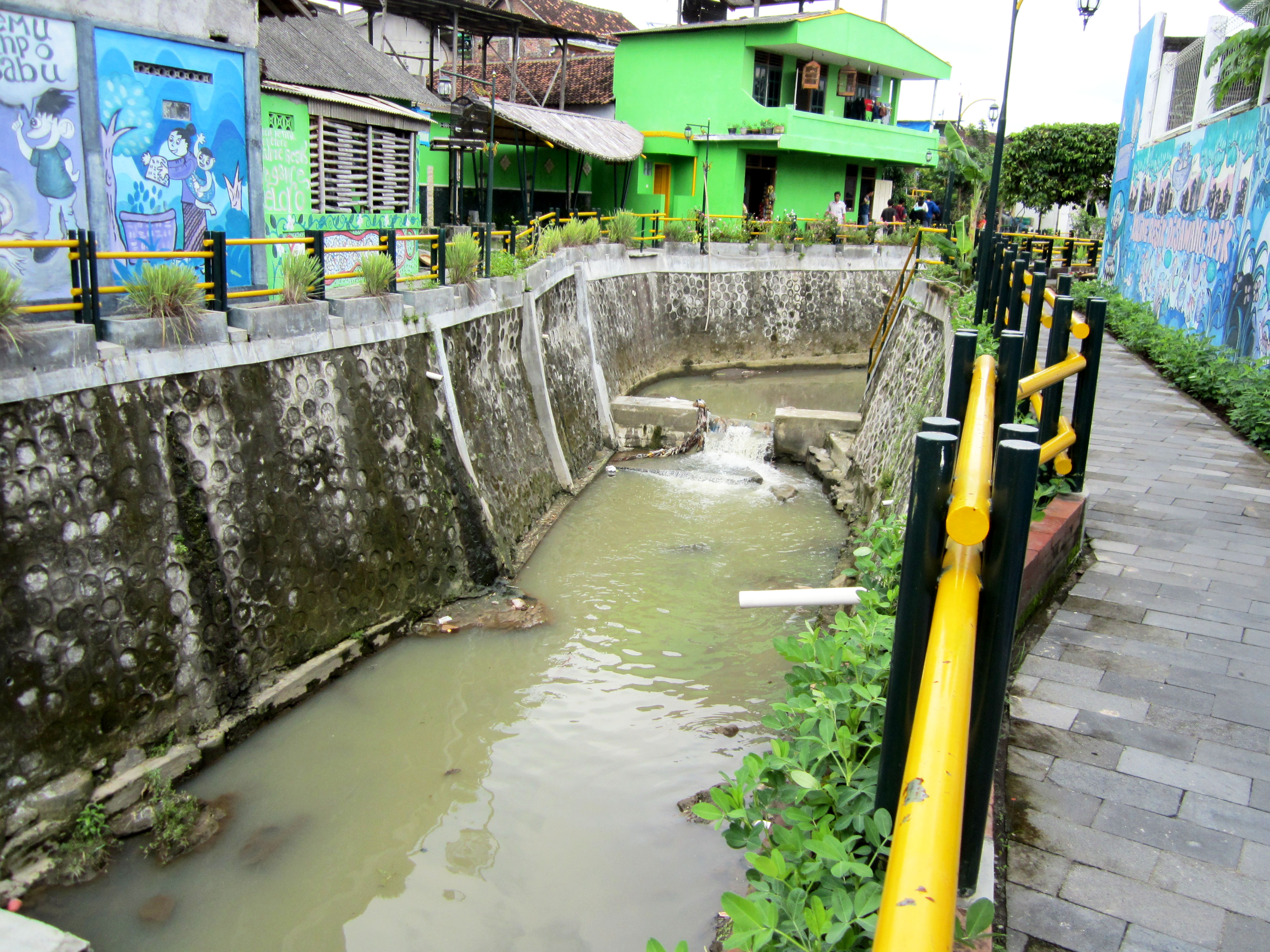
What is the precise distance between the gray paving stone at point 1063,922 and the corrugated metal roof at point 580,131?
2123 centimetres

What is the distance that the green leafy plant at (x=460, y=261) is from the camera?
12.3 metres

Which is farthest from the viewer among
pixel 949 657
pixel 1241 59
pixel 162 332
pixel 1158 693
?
pixel 1241 59

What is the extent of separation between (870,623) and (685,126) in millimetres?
27914

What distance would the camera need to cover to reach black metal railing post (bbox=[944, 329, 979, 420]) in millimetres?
3641

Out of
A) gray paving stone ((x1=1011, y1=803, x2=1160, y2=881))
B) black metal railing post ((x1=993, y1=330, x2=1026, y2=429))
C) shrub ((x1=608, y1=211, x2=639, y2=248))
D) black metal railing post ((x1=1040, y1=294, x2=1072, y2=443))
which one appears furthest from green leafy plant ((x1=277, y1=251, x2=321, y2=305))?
shrub ((x1=608, y1=211, x2=639, y2=248))

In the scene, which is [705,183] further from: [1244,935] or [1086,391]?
[1244,935]

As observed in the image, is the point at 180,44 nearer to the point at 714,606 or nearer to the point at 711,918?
the point at 714,606

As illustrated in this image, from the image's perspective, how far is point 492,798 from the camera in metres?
7.44

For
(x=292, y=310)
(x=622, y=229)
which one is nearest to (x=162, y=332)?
(x=292, y=310)

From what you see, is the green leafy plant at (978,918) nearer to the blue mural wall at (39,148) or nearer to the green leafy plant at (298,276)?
the green leafy plant at (298,276)

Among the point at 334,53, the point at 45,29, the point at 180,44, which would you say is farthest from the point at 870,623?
the point at 334,53

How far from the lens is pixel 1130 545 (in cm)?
618

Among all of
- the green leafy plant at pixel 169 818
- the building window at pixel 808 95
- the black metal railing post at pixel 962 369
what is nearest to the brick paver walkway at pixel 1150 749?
the black metal railing post at pixel 962 369

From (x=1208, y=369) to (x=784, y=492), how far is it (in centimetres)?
612
